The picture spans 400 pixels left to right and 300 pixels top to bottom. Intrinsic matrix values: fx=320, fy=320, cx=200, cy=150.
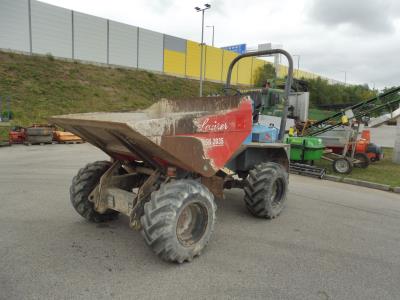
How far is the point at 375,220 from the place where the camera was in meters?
5.09

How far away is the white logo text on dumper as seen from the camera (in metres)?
3.47

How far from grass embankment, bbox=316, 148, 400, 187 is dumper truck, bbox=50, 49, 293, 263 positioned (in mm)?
4466

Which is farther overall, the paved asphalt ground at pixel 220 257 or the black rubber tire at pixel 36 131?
the black rubber tire at pixel 36 131

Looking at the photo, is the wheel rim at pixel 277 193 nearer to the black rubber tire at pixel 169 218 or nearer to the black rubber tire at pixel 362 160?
the black rubber tire at pixel 169 218

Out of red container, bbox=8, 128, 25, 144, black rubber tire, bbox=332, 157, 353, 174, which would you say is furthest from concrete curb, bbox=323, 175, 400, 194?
red container, bbox=8, 128, 25, 144

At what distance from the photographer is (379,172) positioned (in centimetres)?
915

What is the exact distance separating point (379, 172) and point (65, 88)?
1992 cm

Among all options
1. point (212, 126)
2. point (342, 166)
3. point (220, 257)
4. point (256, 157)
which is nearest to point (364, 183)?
point (342, 166)

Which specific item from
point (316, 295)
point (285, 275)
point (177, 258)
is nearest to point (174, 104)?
A: point (177, 258)

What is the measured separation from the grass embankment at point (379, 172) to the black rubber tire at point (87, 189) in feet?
22.0

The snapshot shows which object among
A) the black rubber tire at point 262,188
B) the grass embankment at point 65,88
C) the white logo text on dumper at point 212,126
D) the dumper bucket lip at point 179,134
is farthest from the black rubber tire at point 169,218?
the grass embankment at point 65,88

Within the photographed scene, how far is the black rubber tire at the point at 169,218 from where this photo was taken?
10.0 ft

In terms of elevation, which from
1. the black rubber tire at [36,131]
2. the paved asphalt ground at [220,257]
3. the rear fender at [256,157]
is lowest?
the paved asphalt ground at [220,257]

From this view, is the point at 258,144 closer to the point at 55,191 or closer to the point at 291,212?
the point at 291,212
